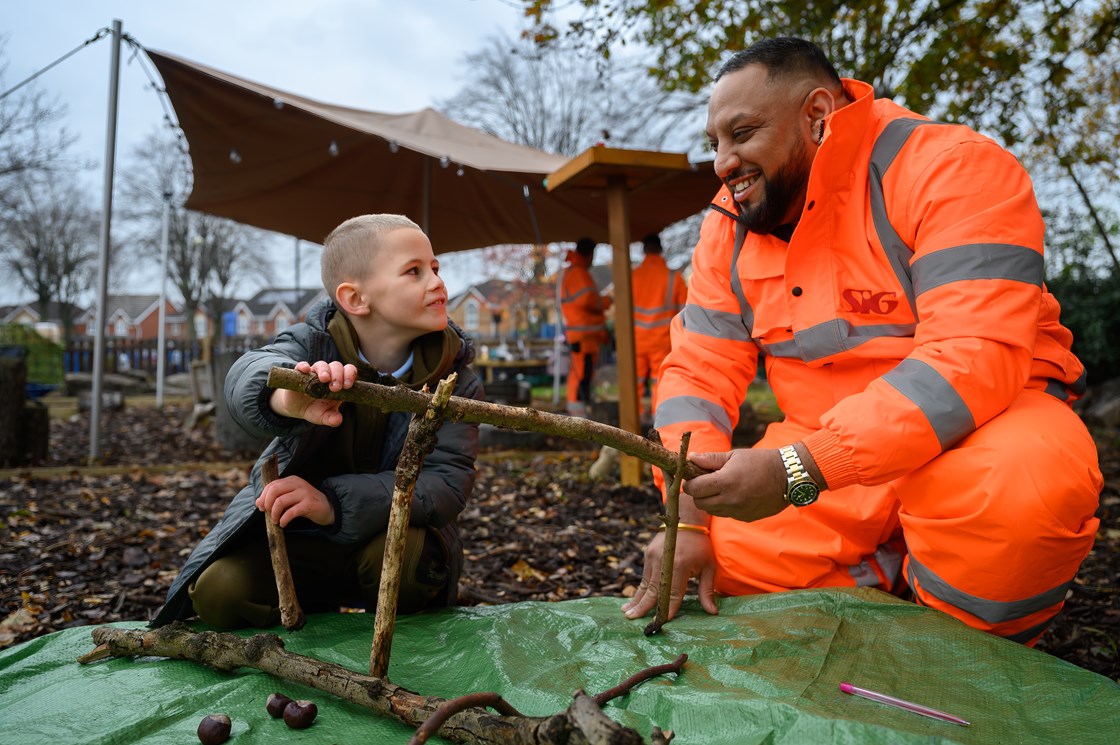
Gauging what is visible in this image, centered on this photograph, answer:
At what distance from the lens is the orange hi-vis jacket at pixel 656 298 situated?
8.28 metres

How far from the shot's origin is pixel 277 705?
1465 millimetres

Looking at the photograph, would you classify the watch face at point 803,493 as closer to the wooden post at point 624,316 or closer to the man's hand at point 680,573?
the man's hand at point 680,573

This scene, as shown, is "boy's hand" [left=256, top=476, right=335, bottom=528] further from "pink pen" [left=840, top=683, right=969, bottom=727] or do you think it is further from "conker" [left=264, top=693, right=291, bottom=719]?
"pink pen" [left=840, top=683, right=969, bottom=727]

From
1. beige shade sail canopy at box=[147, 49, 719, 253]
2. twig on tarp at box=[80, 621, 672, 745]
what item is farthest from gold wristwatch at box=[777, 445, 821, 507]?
Answer: beige shade sail canopy at box=[147, 49, 719, 253]

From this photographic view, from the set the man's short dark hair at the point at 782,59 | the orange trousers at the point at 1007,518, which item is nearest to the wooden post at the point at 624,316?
the man's short dark hair at the point at 782,59

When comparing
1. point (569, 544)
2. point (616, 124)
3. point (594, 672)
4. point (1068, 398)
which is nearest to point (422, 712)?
point (594, 672)

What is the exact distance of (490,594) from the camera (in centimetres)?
296

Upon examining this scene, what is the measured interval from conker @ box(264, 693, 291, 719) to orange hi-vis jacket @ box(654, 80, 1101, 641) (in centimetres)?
120

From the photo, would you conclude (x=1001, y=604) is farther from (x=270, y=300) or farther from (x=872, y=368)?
(x=270, y=300)

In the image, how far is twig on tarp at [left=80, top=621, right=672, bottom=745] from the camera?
1.12m

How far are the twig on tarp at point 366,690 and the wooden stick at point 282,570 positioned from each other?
0.39ft

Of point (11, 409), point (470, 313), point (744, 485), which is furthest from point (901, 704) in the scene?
point (470, 313)

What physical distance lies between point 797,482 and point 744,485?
131mm

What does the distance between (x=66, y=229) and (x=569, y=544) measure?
42.0 meters
